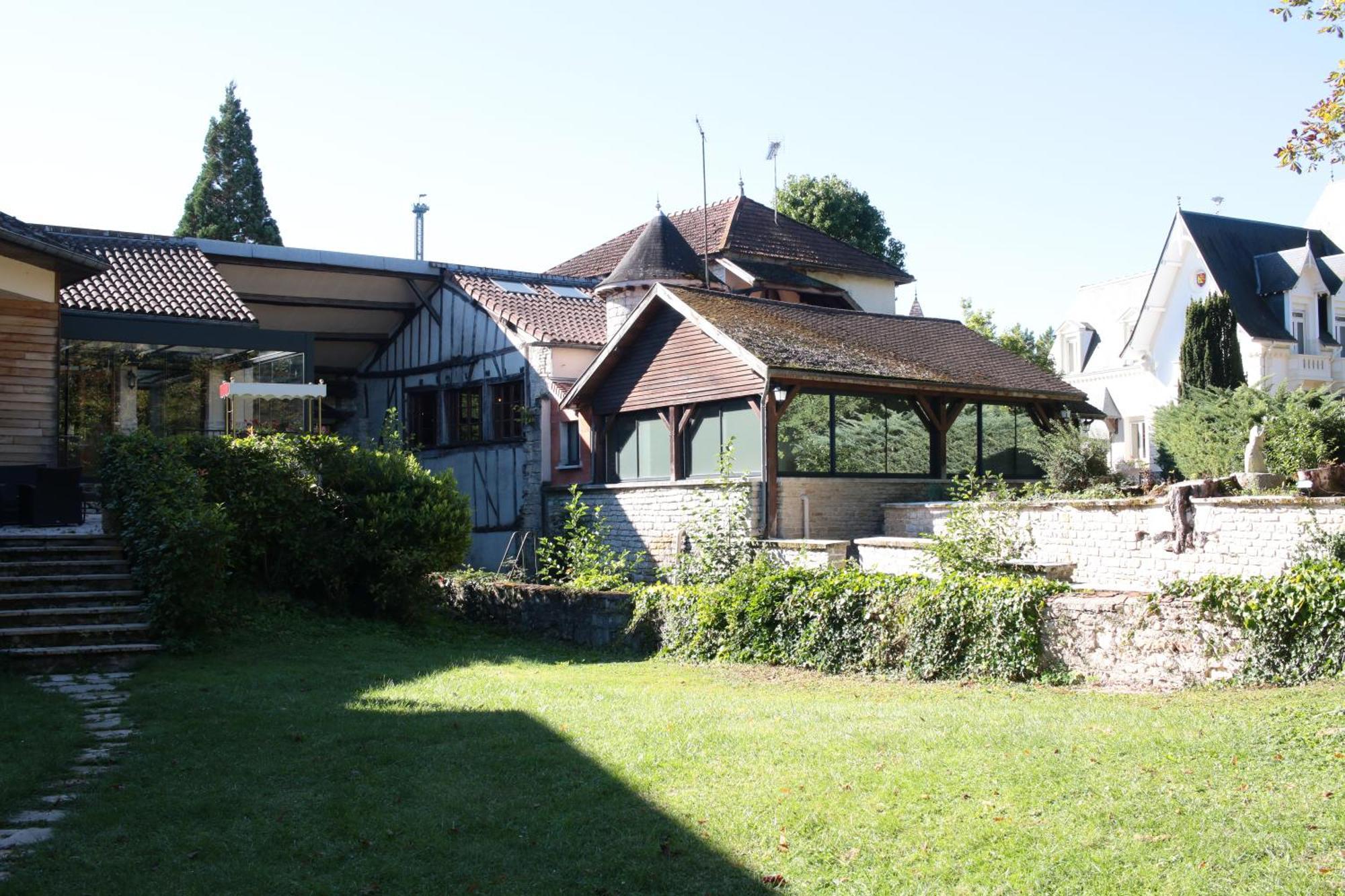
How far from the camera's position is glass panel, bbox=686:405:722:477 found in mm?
19516

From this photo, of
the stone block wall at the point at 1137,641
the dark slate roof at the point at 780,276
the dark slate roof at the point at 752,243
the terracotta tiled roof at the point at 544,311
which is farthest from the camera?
the dark slate roof at the point at 752,243

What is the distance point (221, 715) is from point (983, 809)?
5475 mm

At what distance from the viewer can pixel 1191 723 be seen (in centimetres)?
723

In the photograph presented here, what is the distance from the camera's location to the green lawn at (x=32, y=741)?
6285mm

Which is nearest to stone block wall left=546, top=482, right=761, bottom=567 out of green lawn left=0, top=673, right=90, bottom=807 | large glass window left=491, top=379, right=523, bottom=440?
large glass window left=491, top=379, right=523, bottom=440

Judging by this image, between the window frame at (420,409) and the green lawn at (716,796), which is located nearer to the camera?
the green lawn at (716,796)

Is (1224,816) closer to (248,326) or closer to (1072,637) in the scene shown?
(1072,637)

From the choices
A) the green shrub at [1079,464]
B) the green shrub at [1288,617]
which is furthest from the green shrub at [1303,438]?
the green shrub at [1288,617]

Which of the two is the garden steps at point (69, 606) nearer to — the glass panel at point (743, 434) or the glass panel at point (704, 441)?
the glass panel at point (743, 434)

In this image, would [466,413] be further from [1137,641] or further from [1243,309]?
[1243,309]

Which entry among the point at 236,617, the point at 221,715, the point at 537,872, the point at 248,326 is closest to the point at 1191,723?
the point at 537,872

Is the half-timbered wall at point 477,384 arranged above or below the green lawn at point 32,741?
above

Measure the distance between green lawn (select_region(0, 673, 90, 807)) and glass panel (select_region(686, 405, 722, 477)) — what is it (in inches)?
464

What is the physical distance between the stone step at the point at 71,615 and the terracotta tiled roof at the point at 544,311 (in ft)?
40.3
